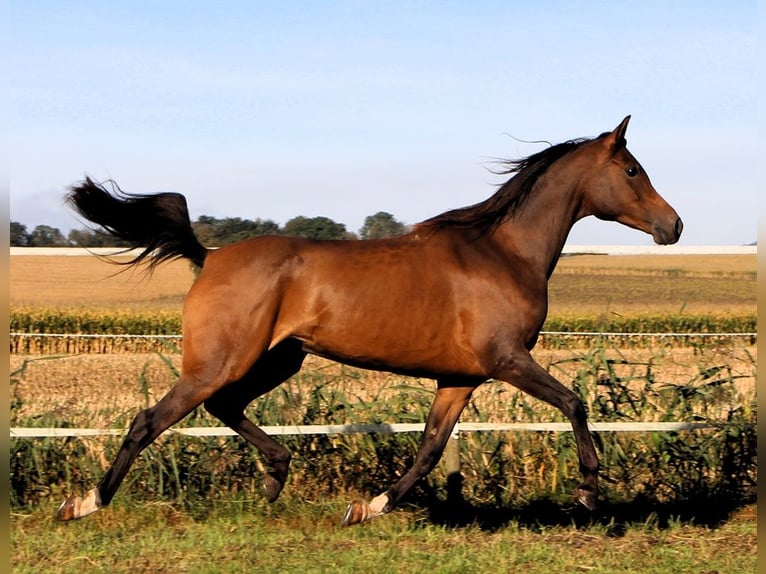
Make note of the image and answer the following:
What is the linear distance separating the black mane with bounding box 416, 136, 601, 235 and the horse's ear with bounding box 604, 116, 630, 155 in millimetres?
225

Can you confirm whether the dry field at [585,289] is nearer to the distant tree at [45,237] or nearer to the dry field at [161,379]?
the dry field at [161,379]

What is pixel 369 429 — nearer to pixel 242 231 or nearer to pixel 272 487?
pixel 272 487

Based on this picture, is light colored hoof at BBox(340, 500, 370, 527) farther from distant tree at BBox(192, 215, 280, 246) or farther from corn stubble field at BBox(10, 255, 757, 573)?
distant tree at BBox(192, 215, 280, 246)

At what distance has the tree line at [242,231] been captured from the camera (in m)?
7.09

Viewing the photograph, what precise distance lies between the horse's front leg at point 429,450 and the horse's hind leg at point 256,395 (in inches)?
22.1

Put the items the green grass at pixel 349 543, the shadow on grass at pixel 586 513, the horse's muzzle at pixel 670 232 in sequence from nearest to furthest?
the green grass at pixel 349 543, the horse's muzzle at pixel 670 232, the shadow on grass at pixel 586 513

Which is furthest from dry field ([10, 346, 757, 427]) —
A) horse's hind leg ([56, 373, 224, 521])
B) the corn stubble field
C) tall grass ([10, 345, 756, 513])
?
horse's hind leg ([56, 373, 224, 521])

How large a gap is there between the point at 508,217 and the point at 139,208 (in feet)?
6.89

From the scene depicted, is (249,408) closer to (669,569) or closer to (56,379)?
(669,569)

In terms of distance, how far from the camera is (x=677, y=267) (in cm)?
2111

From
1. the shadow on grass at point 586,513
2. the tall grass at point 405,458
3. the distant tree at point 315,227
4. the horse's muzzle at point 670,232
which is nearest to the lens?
the horse's muzzle at point 670,232

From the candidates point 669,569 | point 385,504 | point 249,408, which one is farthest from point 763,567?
point 249,408

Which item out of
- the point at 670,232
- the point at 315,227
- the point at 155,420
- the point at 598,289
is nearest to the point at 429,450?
the point at 155,420

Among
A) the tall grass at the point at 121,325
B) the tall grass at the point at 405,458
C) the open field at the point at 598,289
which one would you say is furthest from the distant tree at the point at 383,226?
the tall grass at the point at 121,325
